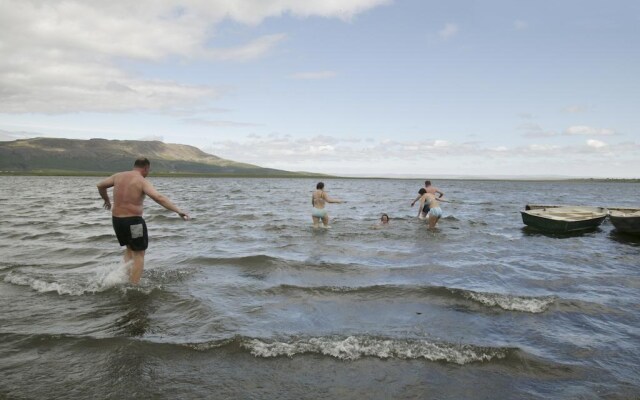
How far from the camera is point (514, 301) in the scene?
8242 mm

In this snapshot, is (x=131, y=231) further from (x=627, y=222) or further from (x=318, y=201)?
(x=627, y=222)

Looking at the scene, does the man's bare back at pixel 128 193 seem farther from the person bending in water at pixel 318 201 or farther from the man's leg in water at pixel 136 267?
the person bending in water at pixel 318 201

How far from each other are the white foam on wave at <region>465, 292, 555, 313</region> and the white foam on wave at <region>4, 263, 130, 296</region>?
7429 mm

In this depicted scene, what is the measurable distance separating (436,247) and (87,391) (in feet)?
41.3

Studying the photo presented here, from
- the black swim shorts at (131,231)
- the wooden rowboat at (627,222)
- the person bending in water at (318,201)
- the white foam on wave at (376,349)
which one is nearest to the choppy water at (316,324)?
the white foam on wave at (376,349)

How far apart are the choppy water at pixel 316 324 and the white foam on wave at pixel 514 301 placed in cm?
4

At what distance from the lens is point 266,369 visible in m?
5.25

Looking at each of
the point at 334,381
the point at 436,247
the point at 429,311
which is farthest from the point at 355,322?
the point at 436,247

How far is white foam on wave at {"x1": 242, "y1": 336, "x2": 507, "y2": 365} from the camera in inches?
223

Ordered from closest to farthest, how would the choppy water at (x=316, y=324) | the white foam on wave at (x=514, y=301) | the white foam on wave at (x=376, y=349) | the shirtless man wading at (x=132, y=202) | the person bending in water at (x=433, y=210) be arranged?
the choppy water at (x=316, y=324)
the white foam on wave at (x=376, y=349)
the white foam on wave at (x=514, y=301)
the shirtless man wading at (x=132, y=202)
the person bending in water at (x=433, y=210)

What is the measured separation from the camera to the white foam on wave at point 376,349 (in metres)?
5.65

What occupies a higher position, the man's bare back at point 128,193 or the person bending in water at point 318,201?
the man's bare back at point 128,193

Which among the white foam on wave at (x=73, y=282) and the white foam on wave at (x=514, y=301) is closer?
the white foam on wave at (x=514, y=301)

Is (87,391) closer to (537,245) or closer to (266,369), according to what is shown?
(266,369)
